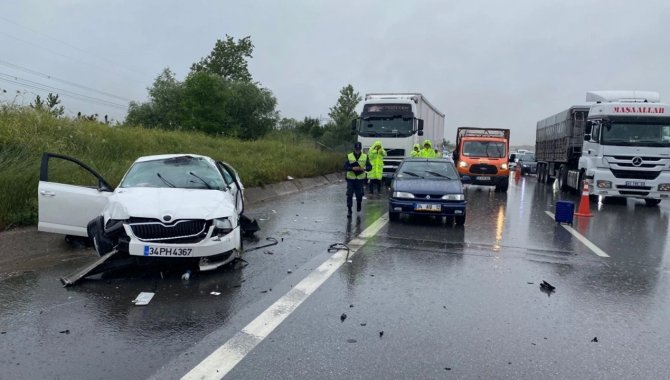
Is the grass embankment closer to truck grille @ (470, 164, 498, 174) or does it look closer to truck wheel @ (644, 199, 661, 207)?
truck grille @ (470, 164, 498, 174)

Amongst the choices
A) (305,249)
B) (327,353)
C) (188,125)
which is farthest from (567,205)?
(188,125)

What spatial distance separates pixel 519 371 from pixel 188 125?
156 ft

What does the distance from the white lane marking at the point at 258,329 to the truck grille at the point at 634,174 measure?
1235 centimetres

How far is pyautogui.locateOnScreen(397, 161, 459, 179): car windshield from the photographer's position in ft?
38.5

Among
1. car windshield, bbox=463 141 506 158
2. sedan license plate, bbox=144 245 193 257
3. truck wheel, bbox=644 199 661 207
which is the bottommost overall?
truck wheel, bbox=644 199 661 207

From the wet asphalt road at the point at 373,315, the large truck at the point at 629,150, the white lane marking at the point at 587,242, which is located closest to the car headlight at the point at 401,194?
the wet asphalt road at the point at 373,315

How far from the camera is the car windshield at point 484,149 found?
2088 cm

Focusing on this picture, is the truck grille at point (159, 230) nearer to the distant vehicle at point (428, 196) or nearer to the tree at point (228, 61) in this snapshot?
the distant vehicle at point (428, 196)

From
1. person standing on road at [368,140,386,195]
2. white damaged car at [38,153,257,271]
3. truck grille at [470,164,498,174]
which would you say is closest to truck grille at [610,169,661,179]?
truck grille at [470,164,498,174]

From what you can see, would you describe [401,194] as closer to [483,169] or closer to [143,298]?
[143,298]

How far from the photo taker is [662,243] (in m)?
9.72

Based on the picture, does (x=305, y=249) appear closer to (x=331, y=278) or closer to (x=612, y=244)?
(x=331, y=278)

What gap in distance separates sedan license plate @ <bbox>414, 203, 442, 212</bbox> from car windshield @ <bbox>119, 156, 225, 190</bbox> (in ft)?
14.5

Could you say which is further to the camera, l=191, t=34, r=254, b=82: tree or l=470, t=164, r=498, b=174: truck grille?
l=191, t=34, r=254, b=82: tree
